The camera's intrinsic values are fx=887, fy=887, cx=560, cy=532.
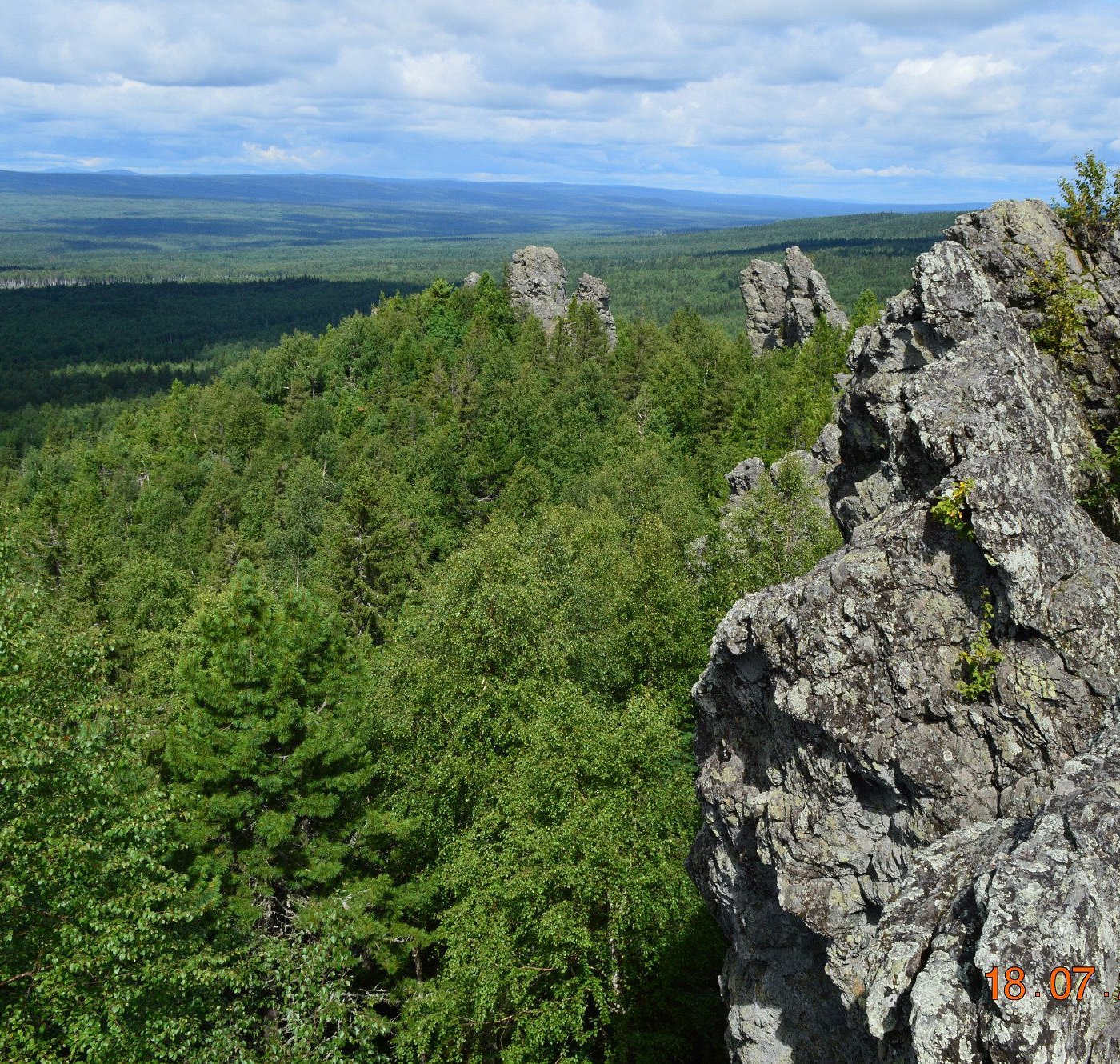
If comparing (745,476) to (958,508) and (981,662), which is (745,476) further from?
(981,662)

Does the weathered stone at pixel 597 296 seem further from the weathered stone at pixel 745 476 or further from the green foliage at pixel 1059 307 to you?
the green foliage at pixel 1059 307

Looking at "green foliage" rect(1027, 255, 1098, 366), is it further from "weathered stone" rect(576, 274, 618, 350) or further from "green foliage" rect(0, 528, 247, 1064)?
"weathered stone" rect(576, 274, 618, 350)

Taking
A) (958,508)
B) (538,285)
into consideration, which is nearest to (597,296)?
(538,285)

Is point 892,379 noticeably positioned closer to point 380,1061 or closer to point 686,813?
point 686,813

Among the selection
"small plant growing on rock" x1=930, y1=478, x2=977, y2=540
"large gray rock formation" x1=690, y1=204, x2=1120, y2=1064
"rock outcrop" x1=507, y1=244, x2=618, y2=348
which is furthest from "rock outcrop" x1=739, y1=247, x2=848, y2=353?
"small plant growing on rock" x1=930, y1=478, x2=977, y2=540

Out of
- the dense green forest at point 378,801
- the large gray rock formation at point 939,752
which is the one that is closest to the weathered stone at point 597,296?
the dense green forest at point 378,801

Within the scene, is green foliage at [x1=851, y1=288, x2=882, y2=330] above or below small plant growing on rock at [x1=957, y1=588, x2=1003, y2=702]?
above

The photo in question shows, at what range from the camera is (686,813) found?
20469mm

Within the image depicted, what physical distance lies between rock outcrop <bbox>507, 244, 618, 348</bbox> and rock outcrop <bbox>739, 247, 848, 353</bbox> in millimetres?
15293

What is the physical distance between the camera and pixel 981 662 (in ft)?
33.8

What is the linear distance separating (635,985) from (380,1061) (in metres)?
5.86

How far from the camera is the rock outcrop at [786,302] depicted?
3179 inches

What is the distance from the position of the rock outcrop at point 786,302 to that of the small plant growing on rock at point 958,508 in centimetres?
6996

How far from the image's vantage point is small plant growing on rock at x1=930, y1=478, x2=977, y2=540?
34.2ft
